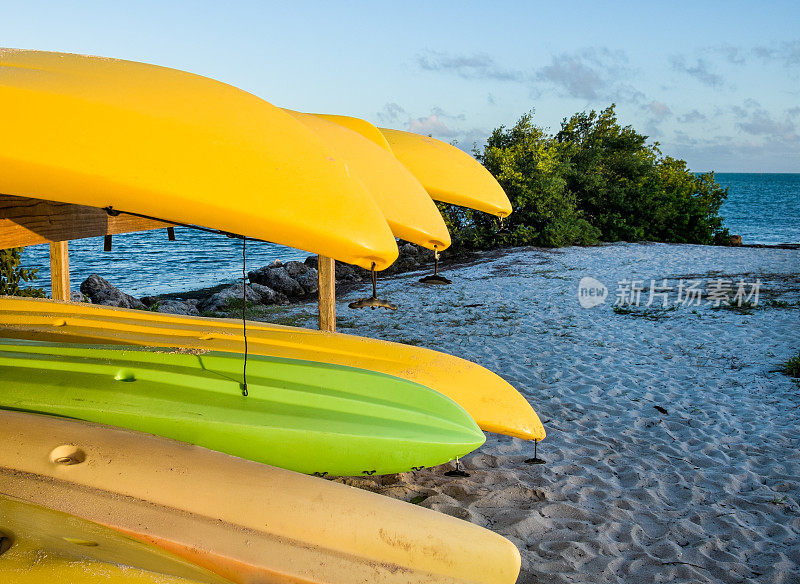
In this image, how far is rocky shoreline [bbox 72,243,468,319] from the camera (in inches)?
445

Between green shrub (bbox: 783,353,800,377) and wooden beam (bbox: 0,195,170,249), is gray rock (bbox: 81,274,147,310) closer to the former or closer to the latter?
wooden beam (bbox: 0,195,170,249)

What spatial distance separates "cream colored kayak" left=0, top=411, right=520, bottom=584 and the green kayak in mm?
187

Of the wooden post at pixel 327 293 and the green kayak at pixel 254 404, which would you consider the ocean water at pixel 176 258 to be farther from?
the green kayak at pixel 254 404

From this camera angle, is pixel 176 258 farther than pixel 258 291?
Yes

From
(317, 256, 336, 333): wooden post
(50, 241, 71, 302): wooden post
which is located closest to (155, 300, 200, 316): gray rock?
(50, 241, 71, 302): wooden post

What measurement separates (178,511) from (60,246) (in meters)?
3.29

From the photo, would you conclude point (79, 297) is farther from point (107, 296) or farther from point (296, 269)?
point (296, 269)

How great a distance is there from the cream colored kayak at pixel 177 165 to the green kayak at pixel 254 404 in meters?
1.06

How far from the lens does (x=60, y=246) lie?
470cm

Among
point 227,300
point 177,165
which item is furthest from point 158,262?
point 177,165

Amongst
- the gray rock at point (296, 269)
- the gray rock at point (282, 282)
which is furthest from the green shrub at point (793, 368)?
the gray rock at point (296, 269)

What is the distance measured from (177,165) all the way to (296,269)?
516 inches

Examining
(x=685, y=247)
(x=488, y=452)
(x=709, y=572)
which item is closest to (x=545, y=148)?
(x=685, y=247)

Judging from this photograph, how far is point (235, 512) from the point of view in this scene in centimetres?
222
